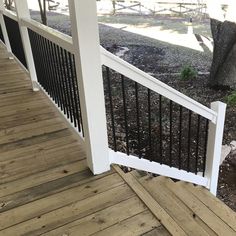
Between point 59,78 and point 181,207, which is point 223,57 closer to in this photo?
point 59,78

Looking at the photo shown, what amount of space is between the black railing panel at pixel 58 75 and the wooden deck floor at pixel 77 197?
0.21 m

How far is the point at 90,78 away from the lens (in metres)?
1.71

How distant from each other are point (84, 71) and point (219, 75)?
462cm

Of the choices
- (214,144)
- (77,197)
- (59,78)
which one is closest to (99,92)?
(77,197)

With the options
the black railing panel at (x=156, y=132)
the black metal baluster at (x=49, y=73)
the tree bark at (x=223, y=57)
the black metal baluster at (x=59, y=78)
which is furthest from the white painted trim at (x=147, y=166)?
the tree bark at (x=223, y=57)

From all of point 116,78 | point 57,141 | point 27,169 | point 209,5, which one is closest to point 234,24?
point 209,5

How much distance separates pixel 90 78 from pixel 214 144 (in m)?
1.24

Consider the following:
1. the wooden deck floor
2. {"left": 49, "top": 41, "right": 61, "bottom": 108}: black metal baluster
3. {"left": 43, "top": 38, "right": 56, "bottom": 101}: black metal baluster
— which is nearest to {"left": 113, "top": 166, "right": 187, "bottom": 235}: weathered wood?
the wooden deck floor

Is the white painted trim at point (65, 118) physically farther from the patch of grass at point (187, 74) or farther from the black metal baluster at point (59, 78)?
the patch of grass at point (187, 74)

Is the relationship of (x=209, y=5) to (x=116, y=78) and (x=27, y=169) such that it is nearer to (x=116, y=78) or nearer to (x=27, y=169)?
(x=116, y=78)

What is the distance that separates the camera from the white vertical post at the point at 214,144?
89.0 inches

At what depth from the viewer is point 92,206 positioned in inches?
69.6

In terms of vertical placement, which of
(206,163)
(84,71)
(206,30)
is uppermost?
(84,71)

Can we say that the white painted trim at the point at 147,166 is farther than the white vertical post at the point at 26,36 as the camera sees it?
No
